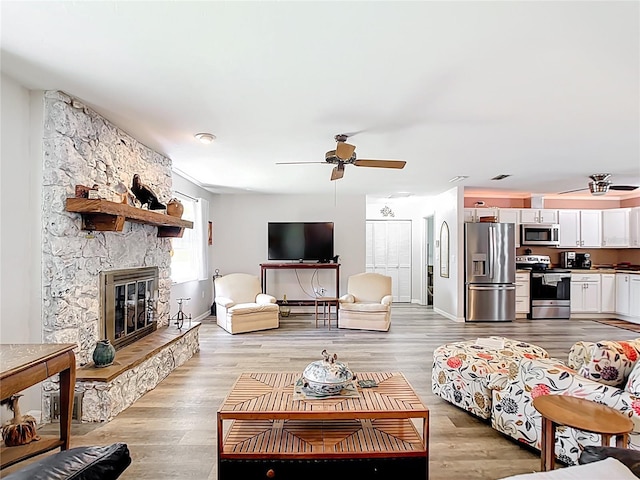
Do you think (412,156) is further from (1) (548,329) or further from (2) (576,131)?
(1) (548,329)

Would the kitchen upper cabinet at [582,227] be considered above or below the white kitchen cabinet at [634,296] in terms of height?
above

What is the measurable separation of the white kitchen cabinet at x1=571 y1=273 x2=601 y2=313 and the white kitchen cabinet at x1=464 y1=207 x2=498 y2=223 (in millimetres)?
1987

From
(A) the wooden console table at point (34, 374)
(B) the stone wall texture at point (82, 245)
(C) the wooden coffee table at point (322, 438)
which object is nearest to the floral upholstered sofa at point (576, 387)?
(C) the wooden coffee table at point (322, 438)

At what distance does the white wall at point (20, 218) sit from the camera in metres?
2.52

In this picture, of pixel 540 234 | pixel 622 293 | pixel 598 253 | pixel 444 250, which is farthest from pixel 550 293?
pixel 444 250

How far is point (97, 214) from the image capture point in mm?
3016

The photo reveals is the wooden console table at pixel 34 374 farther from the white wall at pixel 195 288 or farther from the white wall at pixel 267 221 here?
the white wall at pixel 267 221

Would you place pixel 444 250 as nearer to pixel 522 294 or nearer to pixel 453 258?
pixel 453 258

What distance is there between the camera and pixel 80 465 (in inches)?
41.2

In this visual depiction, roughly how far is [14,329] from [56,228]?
2.44 feet

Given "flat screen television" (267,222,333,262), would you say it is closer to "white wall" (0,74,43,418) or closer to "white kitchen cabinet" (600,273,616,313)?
"white wall" (0,74,43,418)

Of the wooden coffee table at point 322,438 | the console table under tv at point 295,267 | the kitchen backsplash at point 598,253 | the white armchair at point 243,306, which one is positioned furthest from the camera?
the kitchen backsplash at point 598,253

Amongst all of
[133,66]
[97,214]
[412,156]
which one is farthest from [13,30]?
[412,156]

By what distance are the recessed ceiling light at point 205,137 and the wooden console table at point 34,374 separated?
87.6 inches
